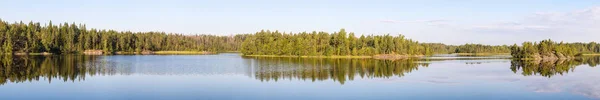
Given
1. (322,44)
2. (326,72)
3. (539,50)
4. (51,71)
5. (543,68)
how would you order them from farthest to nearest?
(322,44)
(539,50)
(543,68)
(326,72)
(51,71)

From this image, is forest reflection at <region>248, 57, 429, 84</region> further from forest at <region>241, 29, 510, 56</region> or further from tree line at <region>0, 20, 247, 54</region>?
tree line at <region>0, 20, 247, 54</region>

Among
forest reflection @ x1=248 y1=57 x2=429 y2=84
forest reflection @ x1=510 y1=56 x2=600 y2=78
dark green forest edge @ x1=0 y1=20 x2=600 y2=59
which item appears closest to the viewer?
forest reflection @ x1=248 y1=57 x2=429 y2=84

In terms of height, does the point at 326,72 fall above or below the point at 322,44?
below

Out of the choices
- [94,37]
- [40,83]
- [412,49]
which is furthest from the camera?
[94,37]

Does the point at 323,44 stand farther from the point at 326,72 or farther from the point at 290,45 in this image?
the point at 326,72

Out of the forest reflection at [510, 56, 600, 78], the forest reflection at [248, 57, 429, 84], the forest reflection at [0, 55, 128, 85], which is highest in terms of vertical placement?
the forest reflection at [0, 55, 128, 85]

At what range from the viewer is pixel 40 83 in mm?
39875

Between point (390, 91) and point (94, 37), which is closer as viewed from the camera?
point (390, 91)

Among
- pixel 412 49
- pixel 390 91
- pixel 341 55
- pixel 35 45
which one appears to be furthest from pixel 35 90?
pixel 412 49

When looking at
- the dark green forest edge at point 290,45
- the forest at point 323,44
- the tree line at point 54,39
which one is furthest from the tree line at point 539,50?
the tree line at point 54,39

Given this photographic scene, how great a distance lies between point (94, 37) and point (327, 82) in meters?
160

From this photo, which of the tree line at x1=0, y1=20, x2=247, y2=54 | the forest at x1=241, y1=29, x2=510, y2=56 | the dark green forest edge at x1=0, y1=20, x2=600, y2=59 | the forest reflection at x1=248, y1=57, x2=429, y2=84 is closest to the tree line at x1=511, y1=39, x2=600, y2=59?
the dark green forest edge at x1=0, y1=20, x2=600, y2=59

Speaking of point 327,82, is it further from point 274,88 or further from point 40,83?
point 40,83

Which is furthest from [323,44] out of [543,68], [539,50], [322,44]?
[543,68]
